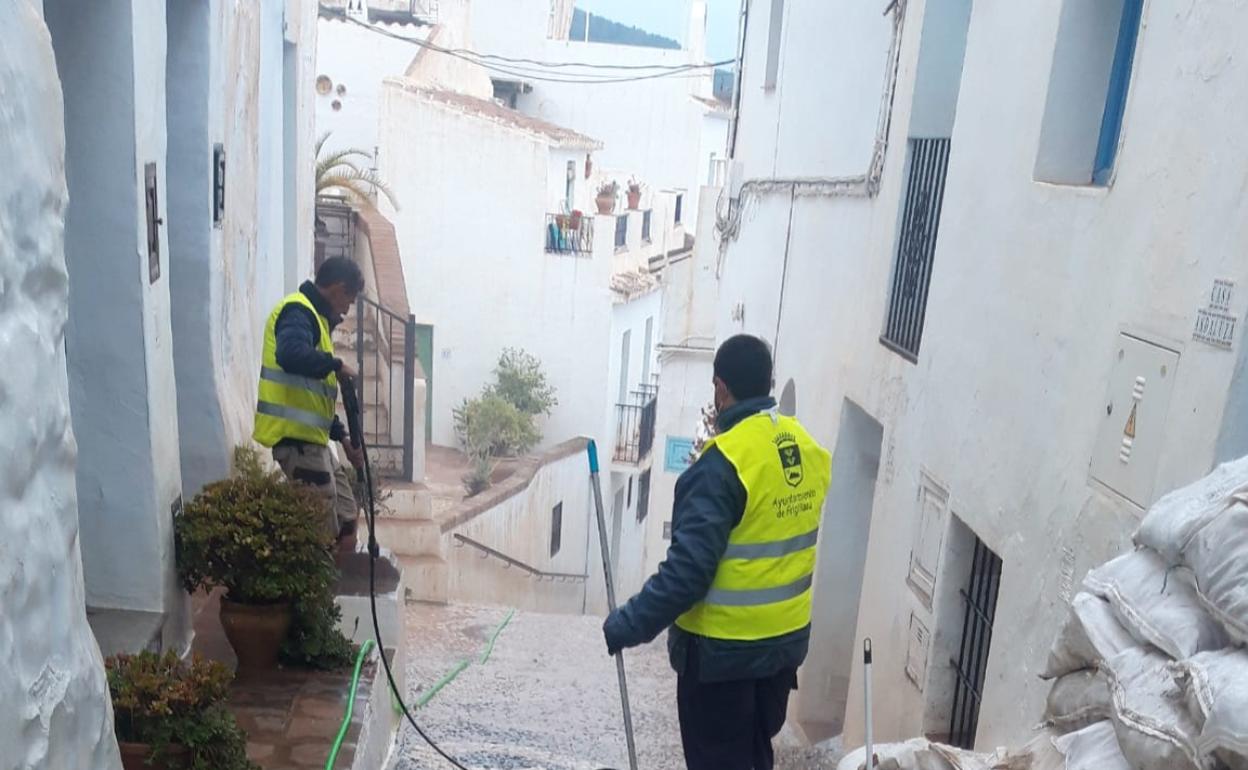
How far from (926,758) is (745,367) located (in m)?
1.39

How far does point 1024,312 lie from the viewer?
14.6 ft

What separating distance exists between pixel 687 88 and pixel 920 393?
2324 centimetres

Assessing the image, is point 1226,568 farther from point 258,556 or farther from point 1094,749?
point 258,556

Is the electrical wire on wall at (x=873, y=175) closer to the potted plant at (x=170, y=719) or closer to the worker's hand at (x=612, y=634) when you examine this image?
the worker's hand at (x=612, y=634)

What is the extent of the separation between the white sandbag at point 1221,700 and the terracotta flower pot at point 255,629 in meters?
3.29

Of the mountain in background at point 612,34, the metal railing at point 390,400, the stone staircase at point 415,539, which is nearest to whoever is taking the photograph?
the metal railing at point 390,400

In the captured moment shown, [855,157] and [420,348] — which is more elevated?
[855,157]

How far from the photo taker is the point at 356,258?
15.5m

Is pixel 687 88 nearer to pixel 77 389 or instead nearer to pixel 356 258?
pixel 356 258

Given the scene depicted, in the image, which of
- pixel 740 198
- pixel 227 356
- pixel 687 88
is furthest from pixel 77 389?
pixel 687 88

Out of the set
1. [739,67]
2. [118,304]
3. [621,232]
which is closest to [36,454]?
[118,304]

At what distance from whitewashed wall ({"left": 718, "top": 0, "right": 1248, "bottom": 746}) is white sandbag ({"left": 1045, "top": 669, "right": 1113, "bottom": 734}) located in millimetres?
646

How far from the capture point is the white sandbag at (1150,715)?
88.4 inches

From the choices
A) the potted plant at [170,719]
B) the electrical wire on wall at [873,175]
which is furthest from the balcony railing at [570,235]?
the potted plant at [170,719]
